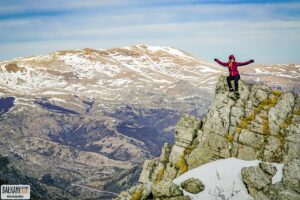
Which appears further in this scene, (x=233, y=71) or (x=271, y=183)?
(x=233, y=71)

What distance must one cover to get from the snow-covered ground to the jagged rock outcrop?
1.68ft

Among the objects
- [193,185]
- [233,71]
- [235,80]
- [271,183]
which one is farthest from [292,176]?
[235,80]

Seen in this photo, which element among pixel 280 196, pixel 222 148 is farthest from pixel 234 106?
pixel 280 196

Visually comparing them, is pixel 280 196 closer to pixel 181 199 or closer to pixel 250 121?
pixel 181 199

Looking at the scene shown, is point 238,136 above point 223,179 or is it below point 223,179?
above

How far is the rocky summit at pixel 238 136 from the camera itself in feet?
143

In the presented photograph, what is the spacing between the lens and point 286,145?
44469 mm

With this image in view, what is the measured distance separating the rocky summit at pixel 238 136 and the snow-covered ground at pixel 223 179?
3.01ft

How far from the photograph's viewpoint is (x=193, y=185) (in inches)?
1463

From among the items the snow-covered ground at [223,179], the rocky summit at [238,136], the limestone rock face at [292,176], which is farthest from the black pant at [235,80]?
the limestone rock face at [292,176]

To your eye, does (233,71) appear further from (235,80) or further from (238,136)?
(238,136)

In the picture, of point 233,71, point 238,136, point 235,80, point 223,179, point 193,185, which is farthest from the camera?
point 235,80

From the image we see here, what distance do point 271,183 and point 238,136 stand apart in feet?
41.5

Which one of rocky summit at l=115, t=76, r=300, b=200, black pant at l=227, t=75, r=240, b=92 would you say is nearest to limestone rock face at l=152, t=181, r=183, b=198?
rocky summit at l=115, t=76, r=300, b=200
